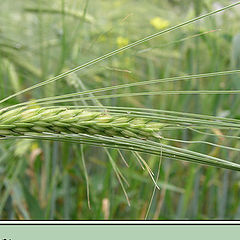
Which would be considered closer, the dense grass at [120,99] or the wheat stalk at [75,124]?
the wheat stalk at [75,124]

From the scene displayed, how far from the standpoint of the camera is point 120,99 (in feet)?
3.24

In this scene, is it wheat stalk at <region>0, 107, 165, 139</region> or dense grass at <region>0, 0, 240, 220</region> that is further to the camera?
dense grass at <region>0, 0, 240, 220</region>

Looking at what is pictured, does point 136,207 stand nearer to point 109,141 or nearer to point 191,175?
point 191,175

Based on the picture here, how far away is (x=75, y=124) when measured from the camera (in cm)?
50

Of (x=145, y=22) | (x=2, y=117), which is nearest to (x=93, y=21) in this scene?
(x=145, y=22)

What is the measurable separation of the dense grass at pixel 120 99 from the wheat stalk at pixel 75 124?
1.29 ft

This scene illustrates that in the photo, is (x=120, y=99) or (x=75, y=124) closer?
(x=75, y=124)

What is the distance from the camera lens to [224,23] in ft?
3.65

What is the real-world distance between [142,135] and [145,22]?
107 centimetres

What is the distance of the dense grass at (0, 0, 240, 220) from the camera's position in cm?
98

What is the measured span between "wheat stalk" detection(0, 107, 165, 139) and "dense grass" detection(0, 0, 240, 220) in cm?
39

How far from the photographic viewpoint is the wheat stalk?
49cm

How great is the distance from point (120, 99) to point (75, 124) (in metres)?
0.50

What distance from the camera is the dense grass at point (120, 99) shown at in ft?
3.22
